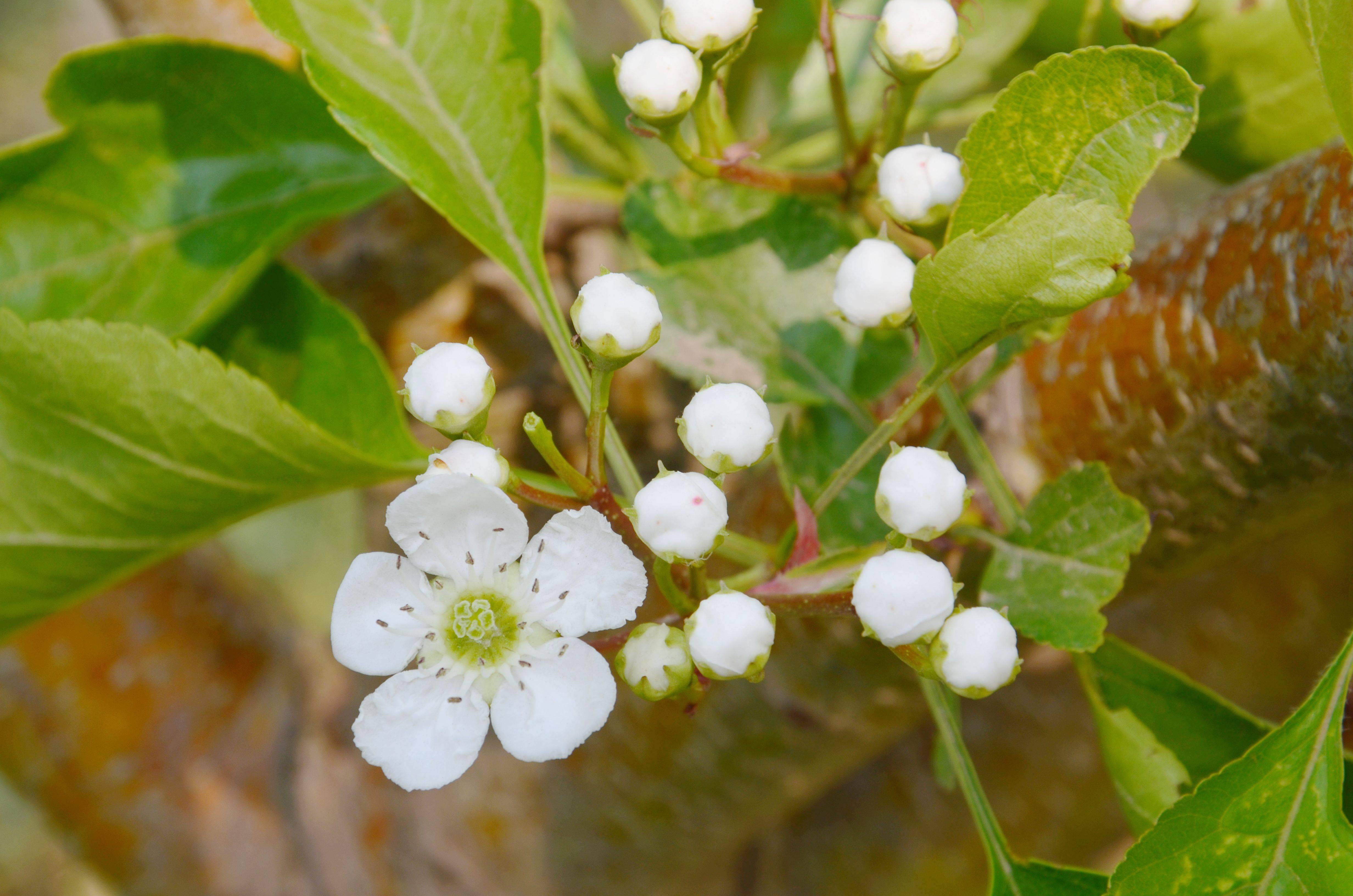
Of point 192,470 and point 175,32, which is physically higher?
point 175,32

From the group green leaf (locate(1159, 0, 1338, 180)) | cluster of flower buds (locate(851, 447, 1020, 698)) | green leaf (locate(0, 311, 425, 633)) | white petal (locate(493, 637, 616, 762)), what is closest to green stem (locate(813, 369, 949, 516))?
cluster of flower buds (locate(851, 447, 1020, 698))

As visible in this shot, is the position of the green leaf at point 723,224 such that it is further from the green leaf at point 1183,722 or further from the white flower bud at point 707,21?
the green leaf at point 1183,722

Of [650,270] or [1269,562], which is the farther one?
[1269,562]

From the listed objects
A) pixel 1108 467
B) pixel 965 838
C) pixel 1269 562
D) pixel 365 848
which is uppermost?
pixel 1108 467

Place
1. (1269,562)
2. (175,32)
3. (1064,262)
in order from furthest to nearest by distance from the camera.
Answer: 1. (1269,562)
2. (175,32)
3. (1064,262)

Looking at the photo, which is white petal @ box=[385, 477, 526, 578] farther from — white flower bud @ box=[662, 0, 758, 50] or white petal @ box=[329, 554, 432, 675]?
white flower bud @ box=[662, 0, 758, 50]

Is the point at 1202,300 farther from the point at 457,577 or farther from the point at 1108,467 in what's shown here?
the point at 457,577

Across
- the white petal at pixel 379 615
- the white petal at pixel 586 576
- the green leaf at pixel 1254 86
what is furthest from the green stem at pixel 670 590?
the green leaf at pixel 1254 86

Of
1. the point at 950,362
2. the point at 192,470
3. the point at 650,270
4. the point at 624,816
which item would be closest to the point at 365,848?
the point at 624,816
